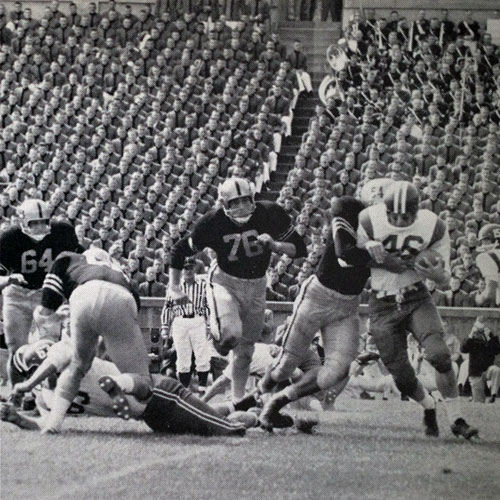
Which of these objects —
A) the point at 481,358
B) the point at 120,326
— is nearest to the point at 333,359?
the point at 481,358

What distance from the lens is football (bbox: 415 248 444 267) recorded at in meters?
4.70

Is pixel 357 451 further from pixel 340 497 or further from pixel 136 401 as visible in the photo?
pixel 136 401

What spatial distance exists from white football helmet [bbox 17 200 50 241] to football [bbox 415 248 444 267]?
5.84ft

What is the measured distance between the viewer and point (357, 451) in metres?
4.36

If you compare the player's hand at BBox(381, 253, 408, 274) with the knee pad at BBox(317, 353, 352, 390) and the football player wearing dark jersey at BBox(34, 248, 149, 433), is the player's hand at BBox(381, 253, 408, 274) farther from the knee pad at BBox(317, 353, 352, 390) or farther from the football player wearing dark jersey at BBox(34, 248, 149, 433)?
the football player wearing dark jersey at BBox(34, 248, 149, 433)

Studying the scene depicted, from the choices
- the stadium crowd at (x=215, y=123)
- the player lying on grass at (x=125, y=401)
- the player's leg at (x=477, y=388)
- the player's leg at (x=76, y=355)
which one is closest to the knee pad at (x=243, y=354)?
the stadium crowd at (x=215, y=123)

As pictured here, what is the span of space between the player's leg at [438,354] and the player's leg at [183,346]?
1.55 meters

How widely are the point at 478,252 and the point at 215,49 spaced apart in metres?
1.78

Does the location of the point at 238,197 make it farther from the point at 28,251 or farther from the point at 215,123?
the point at 28,251

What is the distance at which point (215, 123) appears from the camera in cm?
595

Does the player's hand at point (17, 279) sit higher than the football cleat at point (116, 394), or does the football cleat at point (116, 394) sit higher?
the player's hand at point (17, 279)

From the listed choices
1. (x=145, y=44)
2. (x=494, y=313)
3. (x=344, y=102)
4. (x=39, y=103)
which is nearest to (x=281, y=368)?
(x=494, y=313)

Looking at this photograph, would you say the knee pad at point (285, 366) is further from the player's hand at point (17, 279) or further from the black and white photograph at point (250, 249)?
the player's hand at point (17, 279)

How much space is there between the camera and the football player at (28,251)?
5.27 metres
